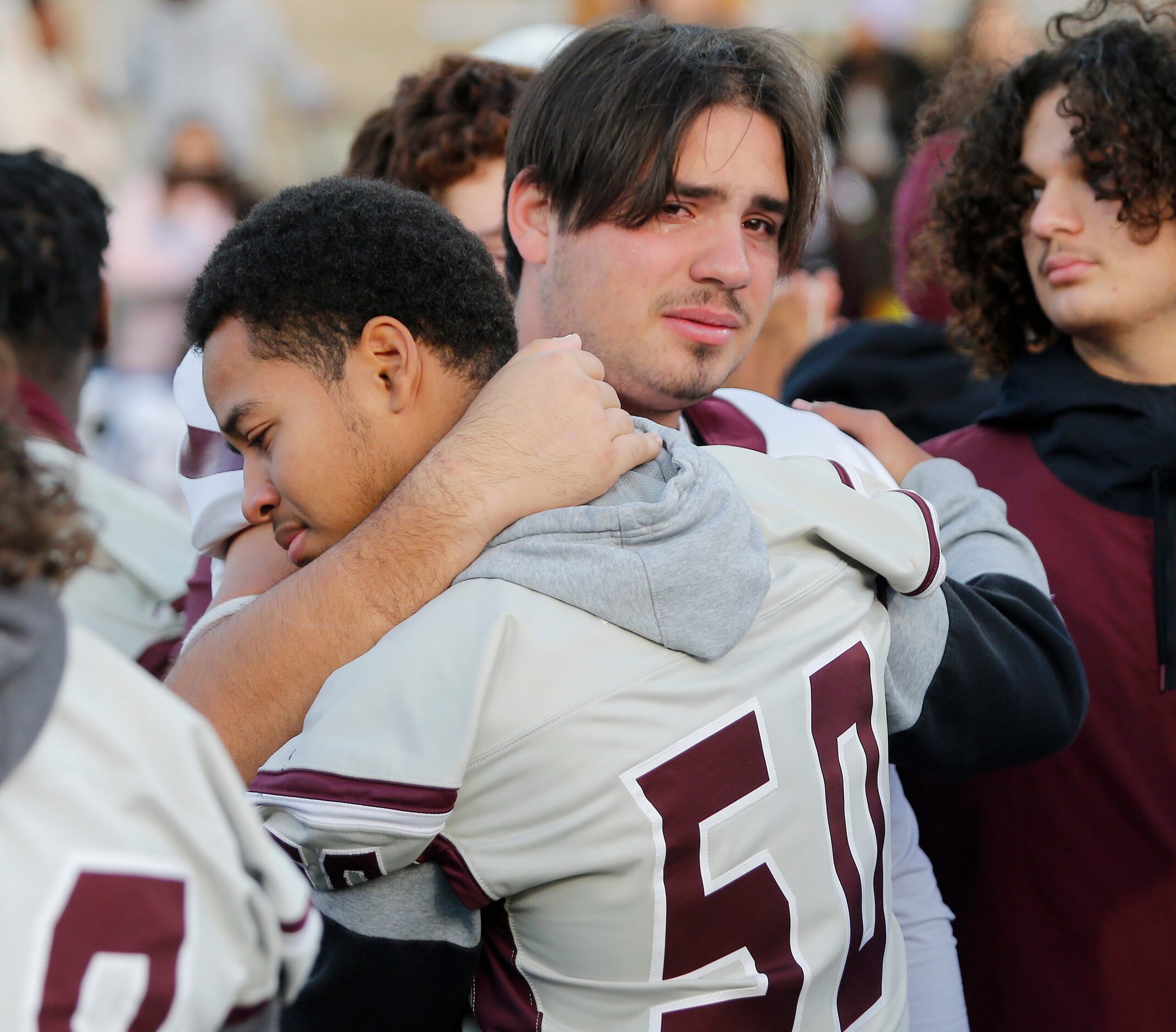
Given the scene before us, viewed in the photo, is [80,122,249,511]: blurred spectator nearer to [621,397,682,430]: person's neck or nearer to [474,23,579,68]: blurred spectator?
[474,23,579,68]: blurred spectator

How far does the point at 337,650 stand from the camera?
4.44 feet

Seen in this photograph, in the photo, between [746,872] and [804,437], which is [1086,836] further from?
[746,872]

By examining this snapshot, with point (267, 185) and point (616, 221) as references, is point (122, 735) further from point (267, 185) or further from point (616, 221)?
point (267, 185)

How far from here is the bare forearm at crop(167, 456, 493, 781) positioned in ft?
4.35

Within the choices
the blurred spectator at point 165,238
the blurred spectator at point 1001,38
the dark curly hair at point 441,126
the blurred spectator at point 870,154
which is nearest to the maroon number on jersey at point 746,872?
the dark curly hair at point 441,126

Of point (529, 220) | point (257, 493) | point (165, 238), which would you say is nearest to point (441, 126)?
point (529, 220)

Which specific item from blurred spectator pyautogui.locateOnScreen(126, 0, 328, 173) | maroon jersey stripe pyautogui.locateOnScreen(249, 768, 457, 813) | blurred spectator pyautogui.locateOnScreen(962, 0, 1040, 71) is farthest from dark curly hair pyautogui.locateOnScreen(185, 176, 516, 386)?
blurred spectator pyautogui.locateOnScreen(126, 0, 328, 173)

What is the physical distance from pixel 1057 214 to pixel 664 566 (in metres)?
1.34

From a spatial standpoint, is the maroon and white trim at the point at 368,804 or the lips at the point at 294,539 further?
the lips at the point at 294,539

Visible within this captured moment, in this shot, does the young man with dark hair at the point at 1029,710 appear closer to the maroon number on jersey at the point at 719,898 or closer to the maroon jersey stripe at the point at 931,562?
the maroon jersey stripe at the point at 931,562

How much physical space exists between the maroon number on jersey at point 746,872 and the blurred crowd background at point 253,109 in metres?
2.67

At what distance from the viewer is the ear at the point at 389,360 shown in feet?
4.70

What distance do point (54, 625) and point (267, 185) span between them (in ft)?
24.1

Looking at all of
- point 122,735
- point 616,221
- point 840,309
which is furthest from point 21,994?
point 840,309
